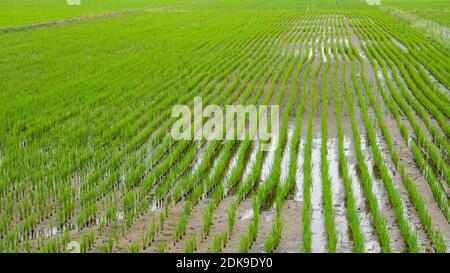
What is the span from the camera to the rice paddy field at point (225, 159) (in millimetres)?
5285

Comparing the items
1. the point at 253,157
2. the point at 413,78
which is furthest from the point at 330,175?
the point at 413,78

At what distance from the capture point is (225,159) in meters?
7.37

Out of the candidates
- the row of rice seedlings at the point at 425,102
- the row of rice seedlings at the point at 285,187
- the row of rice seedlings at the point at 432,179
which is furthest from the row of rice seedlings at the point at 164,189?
the row of rice seedlings at the point at 425,102

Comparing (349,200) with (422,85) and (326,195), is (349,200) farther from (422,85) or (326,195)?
(422,85)

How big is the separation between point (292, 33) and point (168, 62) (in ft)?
31.0

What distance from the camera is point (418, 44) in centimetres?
1878

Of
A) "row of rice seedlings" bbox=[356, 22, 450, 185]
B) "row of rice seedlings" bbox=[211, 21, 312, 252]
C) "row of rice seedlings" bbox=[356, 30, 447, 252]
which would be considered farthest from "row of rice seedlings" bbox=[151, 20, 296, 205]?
"row of rice seedlings" bbox=[356, 22, 450, 185]

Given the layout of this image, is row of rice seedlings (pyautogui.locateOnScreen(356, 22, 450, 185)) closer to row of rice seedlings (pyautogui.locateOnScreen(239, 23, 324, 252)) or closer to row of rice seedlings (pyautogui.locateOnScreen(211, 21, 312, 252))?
row of rice seedlings (pyautogui.locateOnScreen(239, 23, 324, 252))

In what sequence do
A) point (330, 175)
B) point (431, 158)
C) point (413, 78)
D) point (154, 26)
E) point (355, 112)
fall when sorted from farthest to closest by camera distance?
point (154, 26) → point (413, 78) → point (355, 112) → point (431, 158) → point (330, 175)

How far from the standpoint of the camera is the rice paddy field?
5.29m

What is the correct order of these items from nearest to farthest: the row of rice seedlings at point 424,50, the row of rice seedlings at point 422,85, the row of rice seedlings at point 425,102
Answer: the row of rice seedlings at point 425,102 < the row of rice seedlings at point 422,85 < the row of rice seedlings at point 424,50

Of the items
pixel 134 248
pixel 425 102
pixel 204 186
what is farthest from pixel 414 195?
pixel 425 102

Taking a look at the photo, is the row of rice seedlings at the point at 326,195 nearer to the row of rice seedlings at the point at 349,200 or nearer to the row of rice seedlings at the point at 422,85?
the row of rice seedlings at the point at 349,200

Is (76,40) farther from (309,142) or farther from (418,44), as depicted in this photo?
(309,142)
